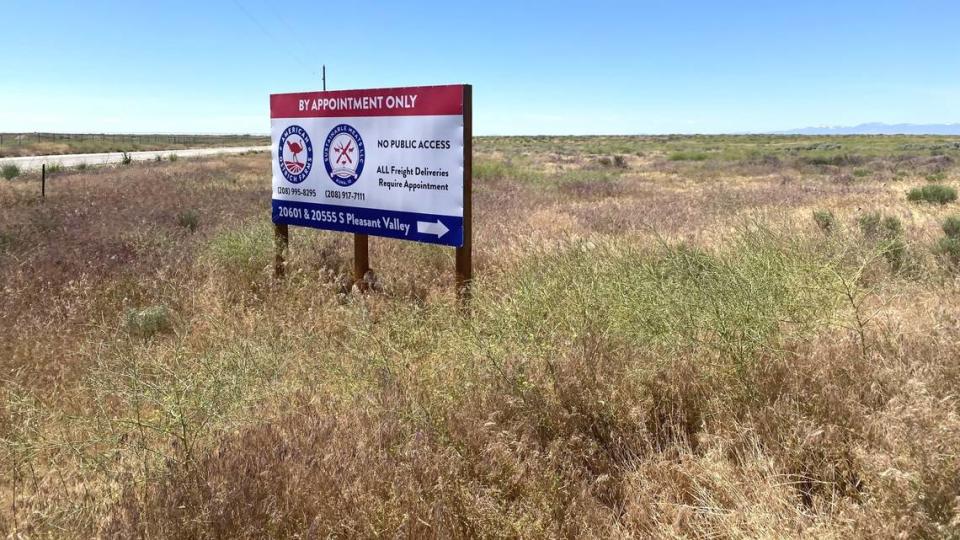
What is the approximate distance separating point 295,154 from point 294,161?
0.26ft

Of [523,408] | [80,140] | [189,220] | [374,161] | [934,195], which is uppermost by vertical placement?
[80,140]

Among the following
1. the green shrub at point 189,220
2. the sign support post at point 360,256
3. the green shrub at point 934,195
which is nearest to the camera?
the sign support post at point 360,256

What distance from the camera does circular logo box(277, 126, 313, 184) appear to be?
6.07m

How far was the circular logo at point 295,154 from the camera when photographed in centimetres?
607

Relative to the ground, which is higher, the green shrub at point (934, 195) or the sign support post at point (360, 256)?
the green shrub at point (934, 195)

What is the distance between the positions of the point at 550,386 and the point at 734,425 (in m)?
0.89

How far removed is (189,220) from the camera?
31.9 feet

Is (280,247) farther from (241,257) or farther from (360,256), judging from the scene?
(360,256)

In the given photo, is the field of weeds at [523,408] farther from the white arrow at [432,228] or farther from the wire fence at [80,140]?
the wire fence at [80,140]

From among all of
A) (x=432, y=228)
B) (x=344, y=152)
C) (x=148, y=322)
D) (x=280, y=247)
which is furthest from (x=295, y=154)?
(x=148, y=322)

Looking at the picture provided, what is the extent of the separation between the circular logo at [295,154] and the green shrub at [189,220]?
390 cm

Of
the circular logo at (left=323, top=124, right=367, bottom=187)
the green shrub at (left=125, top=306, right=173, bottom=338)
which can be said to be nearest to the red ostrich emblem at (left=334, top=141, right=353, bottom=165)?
the circular logo at (left=323, top=124, right=367, bottom=187)

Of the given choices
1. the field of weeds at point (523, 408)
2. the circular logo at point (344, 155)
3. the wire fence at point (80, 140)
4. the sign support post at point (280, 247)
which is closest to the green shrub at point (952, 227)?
the field of weeds at point (523, 408)

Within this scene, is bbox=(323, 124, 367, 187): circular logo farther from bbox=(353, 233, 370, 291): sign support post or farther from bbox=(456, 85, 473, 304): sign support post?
bbox=(456, 85, 473, 304): sign support post
